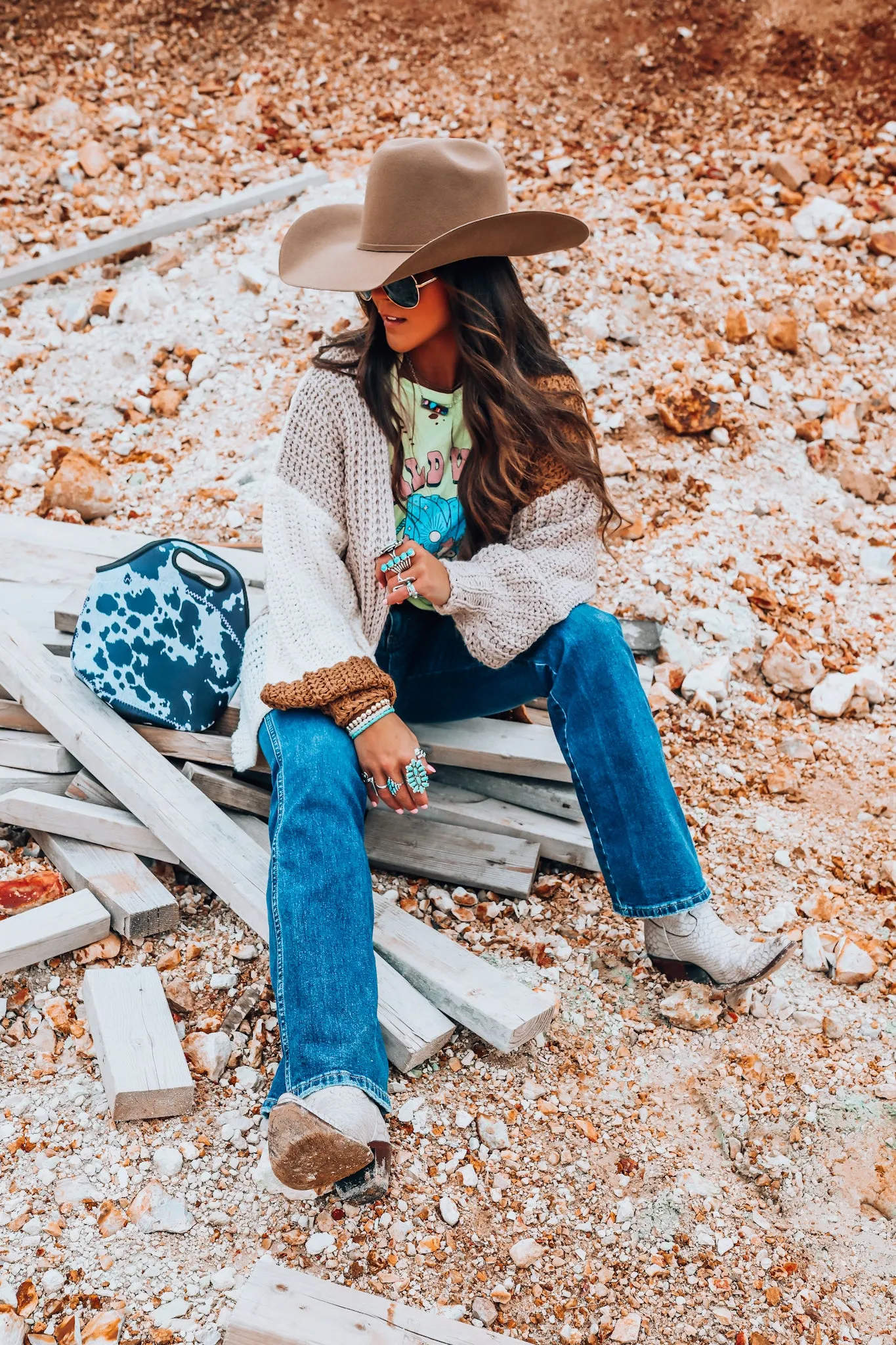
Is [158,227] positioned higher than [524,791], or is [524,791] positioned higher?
[158,227]

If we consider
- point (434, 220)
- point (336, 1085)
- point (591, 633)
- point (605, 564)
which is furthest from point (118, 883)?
point (605, 564)

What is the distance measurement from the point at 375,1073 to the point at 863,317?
452cm

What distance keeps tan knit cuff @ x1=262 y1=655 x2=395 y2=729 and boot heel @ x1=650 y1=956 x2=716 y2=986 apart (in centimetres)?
92

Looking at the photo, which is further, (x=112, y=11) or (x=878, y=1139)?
(x=112, y=11)

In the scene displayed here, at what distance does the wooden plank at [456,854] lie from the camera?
113 inches

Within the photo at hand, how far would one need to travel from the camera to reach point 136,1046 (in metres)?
2.29

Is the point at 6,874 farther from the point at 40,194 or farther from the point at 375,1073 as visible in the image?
the point at 40,194

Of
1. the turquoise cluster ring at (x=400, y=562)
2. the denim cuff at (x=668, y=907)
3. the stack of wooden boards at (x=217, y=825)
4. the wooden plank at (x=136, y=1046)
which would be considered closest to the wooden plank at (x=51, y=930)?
the stack of wooden boards at (x=217, y=825)

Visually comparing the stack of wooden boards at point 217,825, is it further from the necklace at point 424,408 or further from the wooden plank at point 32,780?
the necklace at point 424,408

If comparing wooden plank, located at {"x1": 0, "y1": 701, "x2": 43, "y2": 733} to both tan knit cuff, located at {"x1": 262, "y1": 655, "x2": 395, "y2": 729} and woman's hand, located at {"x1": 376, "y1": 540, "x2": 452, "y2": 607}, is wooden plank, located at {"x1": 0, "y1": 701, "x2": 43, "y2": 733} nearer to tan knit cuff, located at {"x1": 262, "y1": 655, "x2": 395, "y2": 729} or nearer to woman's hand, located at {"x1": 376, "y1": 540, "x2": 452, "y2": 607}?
tan knit cuff, located at {"x1": 262, "y1": 655, "x2": 395, "y2": 729}

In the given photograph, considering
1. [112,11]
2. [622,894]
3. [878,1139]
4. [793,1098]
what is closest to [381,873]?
[622,894]

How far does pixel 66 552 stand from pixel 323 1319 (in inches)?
99.4

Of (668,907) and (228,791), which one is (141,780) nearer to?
(228,791)

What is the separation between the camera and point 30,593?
338 cm
